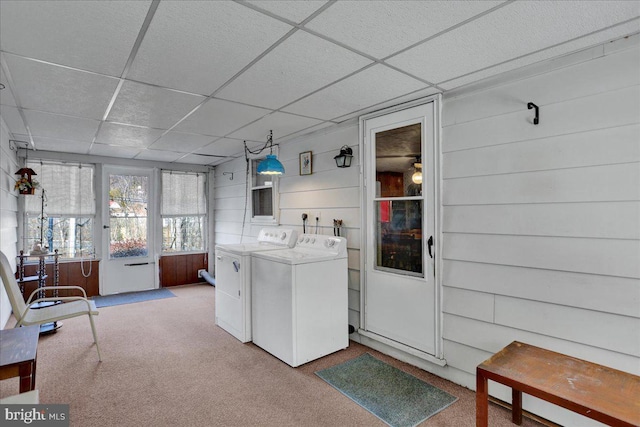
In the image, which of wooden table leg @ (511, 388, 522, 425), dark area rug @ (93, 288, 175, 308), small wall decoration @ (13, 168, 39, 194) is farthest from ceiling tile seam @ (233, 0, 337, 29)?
dark area rug @ (93, 288, 175, 308)

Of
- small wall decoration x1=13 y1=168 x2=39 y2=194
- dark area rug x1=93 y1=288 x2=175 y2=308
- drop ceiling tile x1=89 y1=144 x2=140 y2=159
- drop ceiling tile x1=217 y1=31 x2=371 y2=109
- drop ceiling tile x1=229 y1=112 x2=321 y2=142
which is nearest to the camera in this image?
drop ceiling tile x1=217 y1=31 x2=371 y2=109

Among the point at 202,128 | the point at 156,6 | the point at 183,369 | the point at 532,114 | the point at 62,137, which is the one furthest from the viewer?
the point at 62,137

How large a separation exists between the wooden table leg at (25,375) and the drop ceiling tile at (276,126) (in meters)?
2.54

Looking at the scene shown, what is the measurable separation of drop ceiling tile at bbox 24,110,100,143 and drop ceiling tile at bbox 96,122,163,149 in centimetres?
10

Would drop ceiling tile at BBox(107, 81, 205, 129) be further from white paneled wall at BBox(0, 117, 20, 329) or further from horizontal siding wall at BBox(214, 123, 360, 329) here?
horizontal siding wall at BBox(214, 123, 360, 329)

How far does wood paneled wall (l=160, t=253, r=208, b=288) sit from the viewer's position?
600 centimetres

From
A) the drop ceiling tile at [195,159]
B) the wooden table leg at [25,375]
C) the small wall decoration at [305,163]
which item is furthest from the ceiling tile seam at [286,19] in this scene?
the drop ceiling tile at [195,159]

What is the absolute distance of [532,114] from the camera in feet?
7.16

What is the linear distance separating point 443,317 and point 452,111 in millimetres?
1649

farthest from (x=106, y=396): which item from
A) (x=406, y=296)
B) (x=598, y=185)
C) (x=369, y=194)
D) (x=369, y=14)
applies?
(x=598, y=185)

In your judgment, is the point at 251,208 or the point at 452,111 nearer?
the point at 452,111

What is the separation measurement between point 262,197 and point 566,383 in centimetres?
411

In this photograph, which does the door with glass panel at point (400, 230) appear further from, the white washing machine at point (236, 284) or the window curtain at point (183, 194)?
the window curtain at point (183, 194)

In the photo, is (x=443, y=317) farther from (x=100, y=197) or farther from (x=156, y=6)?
(x=100, y=197)
